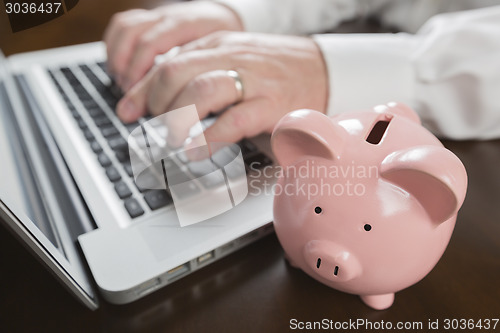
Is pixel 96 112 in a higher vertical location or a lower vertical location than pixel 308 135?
lower

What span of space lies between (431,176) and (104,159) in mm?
268

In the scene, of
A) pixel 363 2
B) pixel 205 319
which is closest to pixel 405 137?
pixel 205 319

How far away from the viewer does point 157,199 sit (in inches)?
11.6

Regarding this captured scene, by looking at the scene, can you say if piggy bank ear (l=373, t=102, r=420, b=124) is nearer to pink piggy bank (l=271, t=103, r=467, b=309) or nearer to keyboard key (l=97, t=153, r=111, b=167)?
pink piggy bank (l=271, t=103, r=467, b=309)

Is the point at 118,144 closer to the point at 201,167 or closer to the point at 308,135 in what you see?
Result: the point at 201,167

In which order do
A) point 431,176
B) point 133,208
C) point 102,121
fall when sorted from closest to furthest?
point 431,176, point 133,208, point 102,121

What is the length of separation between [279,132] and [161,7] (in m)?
0.42

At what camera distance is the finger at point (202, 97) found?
12.7 inches

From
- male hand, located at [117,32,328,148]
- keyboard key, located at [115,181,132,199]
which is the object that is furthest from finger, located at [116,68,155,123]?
keyboard key, located at [115,181,132,199]

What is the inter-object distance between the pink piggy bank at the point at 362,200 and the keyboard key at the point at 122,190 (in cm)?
14

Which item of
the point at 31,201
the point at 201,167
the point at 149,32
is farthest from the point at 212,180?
the point at 149,32

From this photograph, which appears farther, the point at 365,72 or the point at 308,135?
the point at 365,72

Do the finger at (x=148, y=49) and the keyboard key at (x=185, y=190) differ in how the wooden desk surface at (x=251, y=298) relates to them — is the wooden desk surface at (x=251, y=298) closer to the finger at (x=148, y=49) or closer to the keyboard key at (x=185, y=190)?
the keyboard key at (x=185, y=190)

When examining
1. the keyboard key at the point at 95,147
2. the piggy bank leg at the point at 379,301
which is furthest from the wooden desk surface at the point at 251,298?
the keyboard key at the point at 95,147
